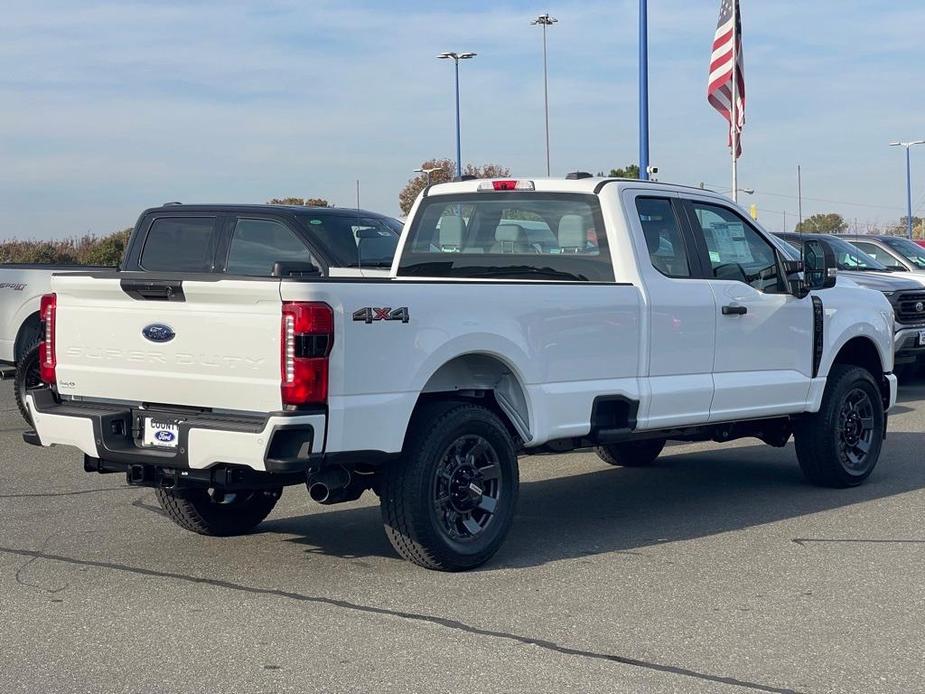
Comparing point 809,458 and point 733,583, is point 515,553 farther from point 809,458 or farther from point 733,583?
point 809,458

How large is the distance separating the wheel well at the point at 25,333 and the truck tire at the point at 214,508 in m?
5.37

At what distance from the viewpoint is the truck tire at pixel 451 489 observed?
21.6 ft

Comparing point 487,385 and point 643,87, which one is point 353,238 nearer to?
point 487,385

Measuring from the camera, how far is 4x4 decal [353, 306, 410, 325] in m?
6.18

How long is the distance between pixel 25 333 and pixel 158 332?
663 centimetres

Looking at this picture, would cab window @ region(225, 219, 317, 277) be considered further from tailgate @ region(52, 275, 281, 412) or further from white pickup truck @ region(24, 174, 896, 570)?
tailgate @ region(52, 275, 281, 412)

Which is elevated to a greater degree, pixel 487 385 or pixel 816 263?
pixel 816 263

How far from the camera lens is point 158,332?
255 inches

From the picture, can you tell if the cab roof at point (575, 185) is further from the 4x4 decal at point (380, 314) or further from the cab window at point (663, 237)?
the 4x4 decal at point (380, 314)

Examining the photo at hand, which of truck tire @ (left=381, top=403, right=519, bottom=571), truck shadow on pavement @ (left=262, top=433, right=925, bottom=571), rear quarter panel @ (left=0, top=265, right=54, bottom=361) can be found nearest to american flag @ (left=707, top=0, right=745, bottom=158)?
truck shadow on pavement @ (left=262, top=433, right=925, bottom=571)

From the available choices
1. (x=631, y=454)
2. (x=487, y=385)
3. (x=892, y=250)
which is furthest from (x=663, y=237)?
(x=892, y=250)

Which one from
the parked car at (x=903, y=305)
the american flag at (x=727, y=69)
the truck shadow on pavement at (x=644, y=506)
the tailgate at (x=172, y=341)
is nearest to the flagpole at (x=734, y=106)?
the american flag at (x=727, y=69)

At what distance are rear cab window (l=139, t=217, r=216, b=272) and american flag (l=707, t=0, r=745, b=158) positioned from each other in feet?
40.3

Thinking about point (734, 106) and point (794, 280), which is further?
point (734, 106)
